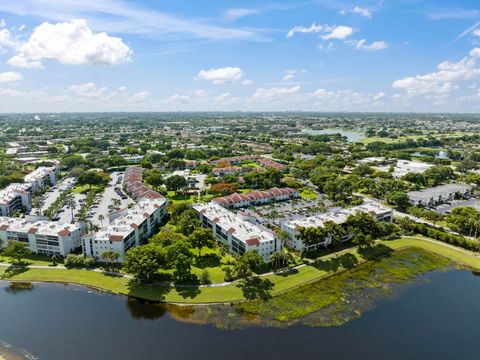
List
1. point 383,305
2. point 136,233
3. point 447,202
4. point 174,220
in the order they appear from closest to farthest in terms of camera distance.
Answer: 1. point 383,305
2. point 136,233
3. point 174,220
4. point 447,202

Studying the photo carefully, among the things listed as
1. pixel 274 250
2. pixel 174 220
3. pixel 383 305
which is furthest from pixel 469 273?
pixel 174 220

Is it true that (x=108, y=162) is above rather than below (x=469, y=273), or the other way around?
above

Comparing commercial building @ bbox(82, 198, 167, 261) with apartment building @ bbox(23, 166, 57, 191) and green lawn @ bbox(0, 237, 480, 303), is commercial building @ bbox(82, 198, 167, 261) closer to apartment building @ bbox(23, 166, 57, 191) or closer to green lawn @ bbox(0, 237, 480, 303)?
green lawn @ bbox(0, 237, 480, 303)

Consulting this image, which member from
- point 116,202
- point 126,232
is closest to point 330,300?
point 126,232

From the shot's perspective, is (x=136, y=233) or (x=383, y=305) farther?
(x=136, y=233)

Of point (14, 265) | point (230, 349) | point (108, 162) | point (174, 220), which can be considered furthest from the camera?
point (108, 162)

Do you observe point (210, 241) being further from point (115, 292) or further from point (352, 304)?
point (352, 304)

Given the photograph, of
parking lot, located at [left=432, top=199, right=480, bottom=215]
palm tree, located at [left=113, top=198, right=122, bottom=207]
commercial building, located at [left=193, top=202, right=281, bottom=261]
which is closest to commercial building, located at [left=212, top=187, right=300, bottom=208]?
commercial building, located at [left=193, top=202, right=281, bottom=261]

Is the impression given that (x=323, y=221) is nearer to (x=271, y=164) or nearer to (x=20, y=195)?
(x=20, y=195)
